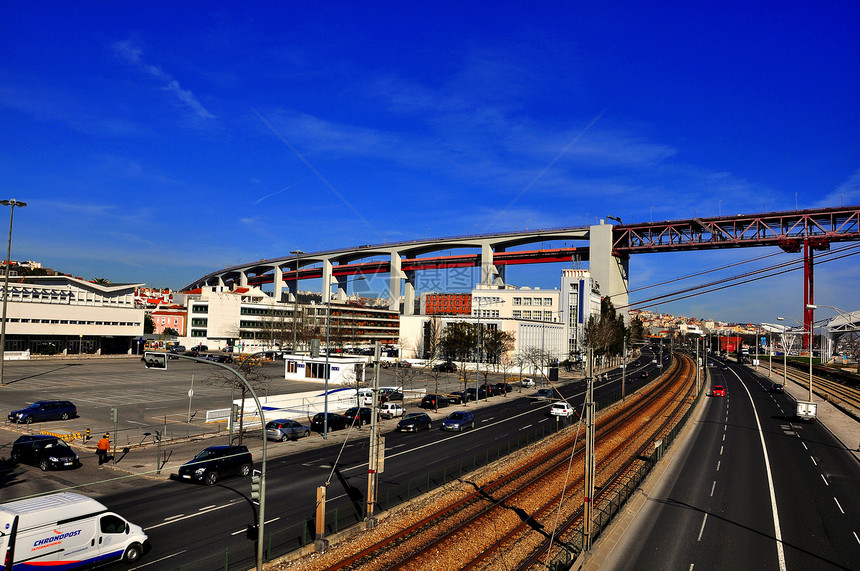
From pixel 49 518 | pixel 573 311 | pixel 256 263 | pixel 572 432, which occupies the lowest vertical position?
pixel 572 432

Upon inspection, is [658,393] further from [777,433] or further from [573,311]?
[573,311]

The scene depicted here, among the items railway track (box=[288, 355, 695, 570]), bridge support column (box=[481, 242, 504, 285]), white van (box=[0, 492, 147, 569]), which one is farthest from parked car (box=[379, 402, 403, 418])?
bridge support column (box=[481, 242, 504, 285])

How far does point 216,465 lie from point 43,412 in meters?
21.5

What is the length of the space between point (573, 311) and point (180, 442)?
94.0m

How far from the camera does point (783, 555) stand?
19.2 meters

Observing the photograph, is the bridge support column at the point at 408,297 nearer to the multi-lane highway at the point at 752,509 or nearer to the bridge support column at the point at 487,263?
the bridge support column at the point at 487,263

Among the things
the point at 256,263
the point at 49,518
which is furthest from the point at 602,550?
the point at 256,263

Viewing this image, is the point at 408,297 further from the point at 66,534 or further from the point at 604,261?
the point at 66,534

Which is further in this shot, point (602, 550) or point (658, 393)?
point (658, 393)

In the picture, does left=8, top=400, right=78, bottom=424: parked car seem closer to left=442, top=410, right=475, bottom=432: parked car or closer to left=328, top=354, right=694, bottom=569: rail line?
left=442, top=410, right=475, bottom=432: parked car

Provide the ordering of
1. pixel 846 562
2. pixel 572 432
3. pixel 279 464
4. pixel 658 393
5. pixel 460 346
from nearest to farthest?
pixel 846 562 → pixel 279 464 → pixel 572 432 → pixel 658 393 → pixel 460 346

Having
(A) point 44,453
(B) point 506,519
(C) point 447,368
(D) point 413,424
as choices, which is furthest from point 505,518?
(C) point 447,368

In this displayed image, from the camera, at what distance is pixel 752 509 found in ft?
80.2

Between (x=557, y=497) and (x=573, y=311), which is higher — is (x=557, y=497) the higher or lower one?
the lower one
